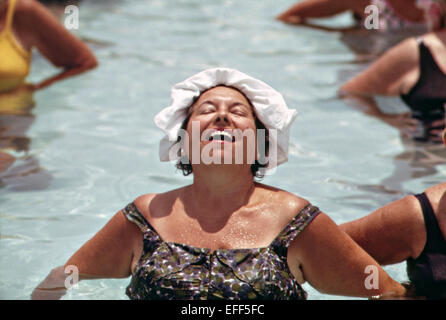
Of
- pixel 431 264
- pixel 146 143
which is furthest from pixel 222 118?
pixel 146 143

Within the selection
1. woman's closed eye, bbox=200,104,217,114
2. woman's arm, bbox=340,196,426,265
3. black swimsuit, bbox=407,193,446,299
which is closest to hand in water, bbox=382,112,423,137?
woman's arm, bbox=340,196,426,265

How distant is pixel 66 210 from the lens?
4.83m

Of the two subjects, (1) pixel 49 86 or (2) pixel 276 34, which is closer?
(1) pixel 49 86

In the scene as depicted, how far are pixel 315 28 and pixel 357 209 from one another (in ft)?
16.4

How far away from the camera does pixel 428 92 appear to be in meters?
5.83

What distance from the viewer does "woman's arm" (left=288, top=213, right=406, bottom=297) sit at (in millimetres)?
3201

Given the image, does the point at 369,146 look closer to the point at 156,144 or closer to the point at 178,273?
the point at 156,144

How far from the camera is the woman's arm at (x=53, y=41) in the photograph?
Answer: 5.95 meters

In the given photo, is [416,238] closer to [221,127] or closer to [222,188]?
[222,188]

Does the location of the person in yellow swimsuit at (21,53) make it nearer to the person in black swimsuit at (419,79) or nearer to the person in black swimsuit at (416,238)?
the person in black swimsuit at (419,79)

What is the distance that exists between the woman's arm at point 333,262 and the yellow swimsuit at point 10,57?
3575 mm

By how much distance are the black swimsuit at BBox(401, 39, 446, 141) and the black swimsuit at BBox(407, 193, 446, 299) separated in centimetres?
256

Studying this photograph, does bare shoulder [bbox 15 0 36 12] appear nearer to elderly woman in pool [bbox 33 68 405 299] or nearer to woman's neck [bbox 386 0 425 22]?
elderly woman in pool [bbox 33 68 405 299]
